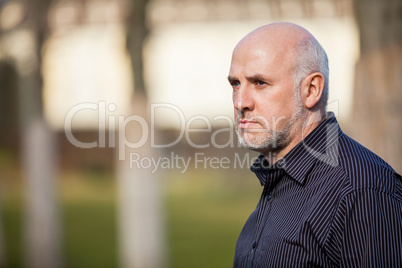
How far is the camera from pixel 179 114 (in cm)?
1156

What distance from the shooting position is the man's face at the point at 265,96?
2.09 m

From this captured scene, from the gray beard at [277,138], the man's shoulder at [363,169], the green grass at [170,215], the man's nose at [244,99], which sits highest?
the man's nose at [244,99]

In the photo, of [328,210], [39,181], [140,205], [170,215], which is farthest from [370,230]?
[170,215]

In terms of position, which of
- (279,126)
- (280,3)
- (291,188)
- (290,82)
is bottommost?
(291,188)

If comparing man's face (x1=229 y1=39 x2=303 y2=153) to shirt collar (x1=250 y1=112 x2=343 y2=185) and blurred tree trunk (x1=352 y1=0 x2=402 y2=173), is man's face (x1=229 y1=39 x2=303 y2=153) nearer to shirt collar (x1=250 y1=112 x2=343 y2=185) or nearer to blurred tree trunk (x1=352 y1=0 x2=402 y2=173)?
shirt collar (x1=250 y1=112 x2=343 y2=185)

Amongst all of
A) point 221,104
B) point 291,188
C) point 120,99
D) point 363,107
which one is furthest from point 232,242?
point 291,188

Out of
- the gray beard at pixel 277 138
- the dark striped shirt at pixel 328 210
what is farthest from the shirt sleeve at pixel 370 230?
the gray beard at pixel 277 138

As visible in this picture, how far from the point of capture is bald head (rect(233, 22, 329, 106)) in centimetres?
209

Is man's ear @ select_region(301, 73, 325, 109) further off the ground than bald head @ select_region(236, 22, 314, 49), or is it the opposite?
bald head @ select_region(236, 22, 314, 49)

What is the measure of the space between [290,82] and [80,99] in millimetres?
8943

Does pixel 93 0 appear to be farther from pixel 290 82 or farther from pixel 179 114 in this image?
pixel 290 82

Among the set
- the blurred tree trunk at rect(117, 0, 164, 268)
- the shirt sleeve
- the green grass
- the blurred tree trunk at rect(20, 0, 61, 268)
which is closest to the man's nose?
the shirt sleeve

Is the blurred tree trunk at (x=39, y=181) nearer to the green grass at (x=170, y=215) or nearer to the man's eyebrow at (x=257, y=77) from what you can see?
the green grass at (x=170, y=215)

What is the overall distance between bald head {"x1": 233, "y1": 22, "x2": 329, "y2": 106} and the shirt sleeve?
521 millimetres
